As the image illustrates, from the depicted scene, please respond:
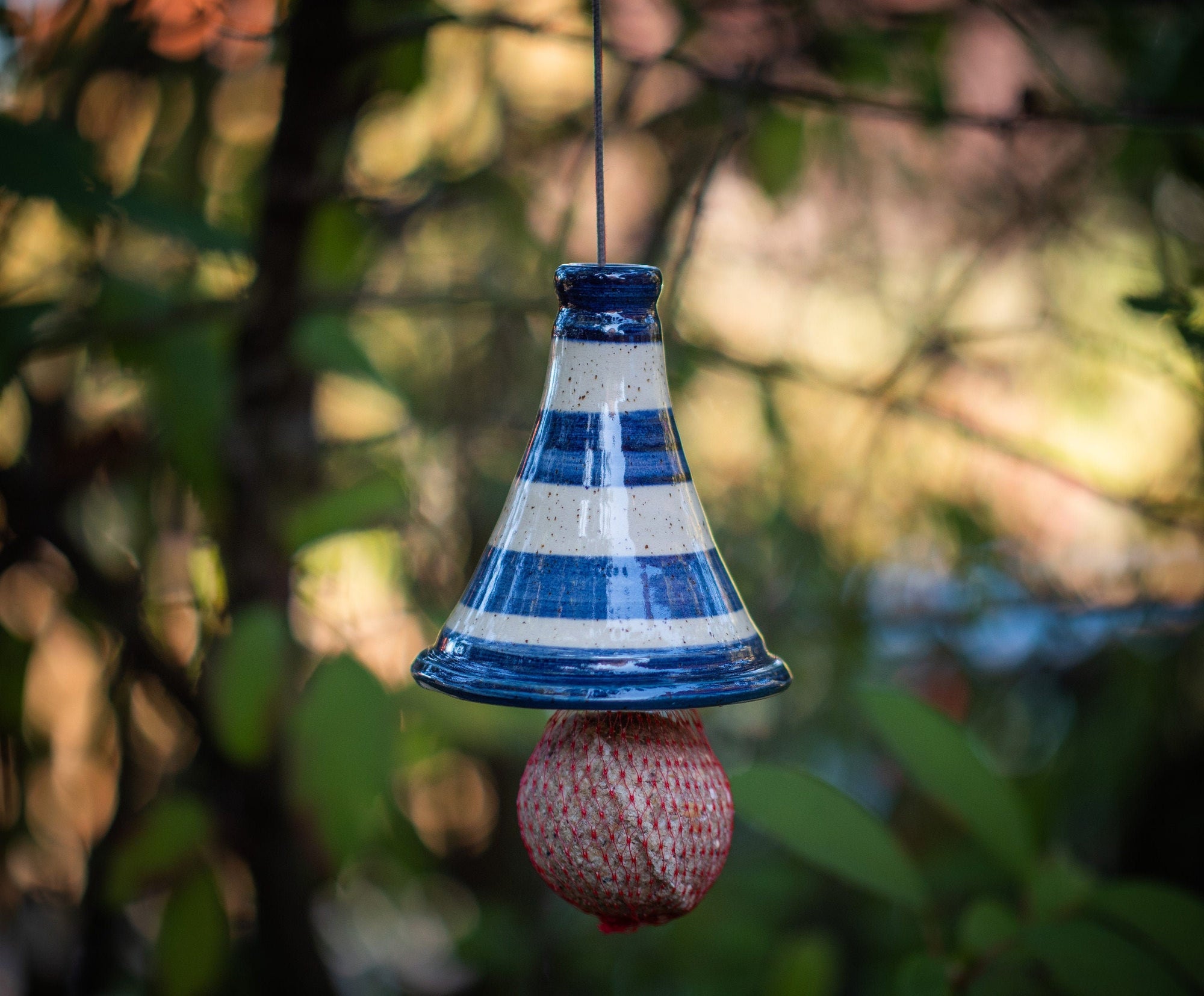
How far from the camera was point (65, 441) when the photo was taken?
1291 mm

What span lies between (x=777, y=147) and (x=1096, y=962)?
33.1 inches

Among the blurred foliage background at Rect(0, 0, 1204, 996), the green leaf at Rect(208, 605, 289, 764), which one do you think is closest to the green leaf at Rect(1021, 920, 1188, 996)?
the blurred foliage background at Rect(0, 0, 1204, 996)

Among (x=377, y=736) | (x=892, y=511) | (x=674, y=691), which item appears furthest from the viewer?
(x=892, y=511)

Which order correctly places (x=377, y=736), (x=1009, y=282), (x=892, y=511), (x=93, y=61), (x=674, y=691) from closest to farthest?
(x=674, y=691)
(x=377, y=736)
(x=93, y=61)
(x=892, y=511)
(x=1009, y=282)

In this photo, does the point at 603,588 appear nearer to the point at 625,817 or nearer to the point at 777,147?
the point at 625,817

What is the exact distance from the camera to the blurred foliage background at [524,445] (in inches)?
35.5

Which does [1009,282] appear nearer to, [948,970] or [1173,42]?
[1173,42]

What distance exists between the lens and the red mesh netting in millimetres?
594

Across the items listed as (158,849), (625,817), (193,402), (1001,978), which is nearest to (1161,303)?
(625,817)

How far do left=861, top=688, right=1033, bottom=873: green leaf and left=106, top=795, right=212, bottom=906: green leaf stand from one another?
615 millimetres

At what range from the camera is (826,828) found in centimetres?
84

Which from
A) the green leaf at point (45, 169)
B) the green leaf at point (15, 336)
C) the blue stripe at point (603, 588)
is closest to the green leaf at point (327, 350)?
the green leaf at point (15, 336)

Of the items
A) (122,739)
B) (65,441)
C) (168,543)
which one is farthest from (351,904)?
(65,441)

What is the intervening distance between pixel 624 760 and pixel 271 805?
0.67 metres
